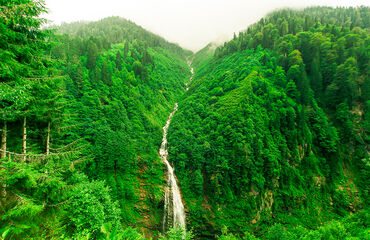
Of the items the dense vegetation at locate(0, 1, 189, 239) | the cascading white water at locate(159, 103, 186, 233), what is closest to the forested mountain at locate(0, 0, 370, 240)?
the dense vegetation at locate(0, 1, 189, 239)

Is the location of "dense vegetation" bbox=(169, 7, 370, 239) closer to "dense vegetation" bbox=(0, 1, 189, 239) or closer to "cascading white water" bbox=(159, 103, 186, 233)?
"cascading white water" bbox=(159, 103, 186, 233)

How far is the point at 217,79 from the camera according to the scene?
62719mm

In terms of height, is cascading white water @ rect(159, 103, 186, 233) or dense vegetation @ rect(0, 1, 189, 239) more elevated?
dense vegetation @ rect(0, 1, 189, 239)

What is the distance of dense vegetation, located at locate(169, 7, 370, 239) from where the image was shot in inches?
1201

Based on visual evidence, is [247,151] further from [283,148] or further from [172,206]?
[172,206]

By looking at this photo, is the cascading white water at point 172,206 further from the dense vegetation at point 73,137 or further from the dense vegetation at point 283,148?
the dense vegetation at point 283,148

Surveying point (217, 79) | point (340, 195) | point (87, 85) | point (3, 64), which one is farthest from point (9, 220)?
point (217, 79)

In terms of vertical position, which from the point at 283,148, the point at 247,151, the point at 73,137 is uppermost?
the point at 73,137

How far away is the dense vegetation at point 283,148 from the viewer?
100 feet

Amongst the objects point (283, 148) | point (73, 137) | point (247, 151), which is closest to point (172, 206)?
point (247, 151)

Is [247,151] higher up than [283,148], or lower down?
lower down

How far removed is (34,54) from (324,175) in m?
52.2

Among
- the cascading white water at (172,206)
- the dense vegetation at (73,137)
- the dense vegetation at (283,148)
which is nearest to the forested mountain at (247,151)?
the dense vegetation at (283,148)

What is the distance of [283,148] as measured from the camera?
35438 millimetres
